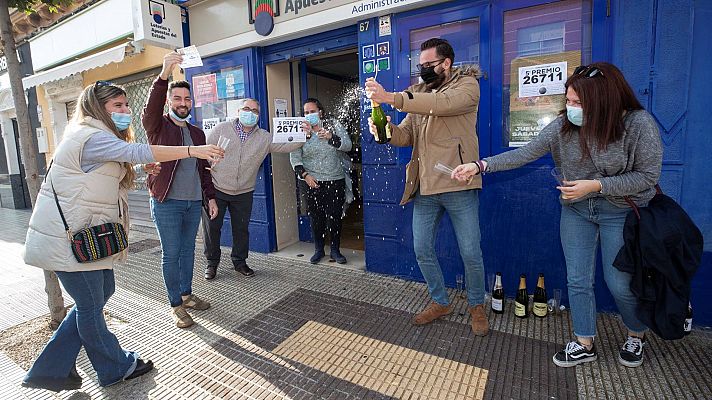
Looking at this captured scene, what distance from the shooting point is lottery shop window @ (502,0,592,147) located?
3119 millimetres

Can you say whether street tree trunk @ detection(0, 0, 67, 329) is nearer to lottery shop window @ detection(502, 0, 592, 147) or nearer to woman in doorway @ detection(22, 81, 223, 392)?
woman in doorway @ detection(22, 81, 223, 392)

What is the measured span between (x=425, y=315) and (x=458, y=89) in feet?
5.78

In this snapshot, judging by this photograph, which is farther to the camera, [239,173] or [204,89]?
[204,89]

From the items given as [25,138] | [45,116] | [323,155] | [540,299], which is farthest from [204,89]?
[45,116]

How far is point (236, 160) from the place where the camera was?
430 centimetres

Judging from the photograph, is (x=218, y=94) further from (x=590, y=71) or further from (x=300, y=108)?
(x=590, y=71)

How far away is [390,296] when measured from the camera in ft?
12.3

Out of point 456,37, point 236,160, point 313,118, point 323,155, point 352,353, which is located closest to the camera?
point 352,353

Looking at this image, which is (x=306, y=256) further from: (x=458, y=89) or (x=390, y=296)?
(x=458, y=89)

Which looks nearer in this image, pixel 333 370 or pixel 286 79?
pixel 333 370

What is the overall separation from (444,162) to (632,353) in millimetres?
1731

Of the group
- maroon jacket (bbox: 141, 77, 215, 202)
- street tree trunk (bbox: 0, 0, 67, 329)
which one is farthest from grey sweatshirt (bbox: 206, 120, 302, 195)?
street tree trunk (bbox: 0, 0, 67, 329)

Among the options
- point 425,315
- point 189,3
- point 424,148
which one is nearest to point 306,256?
point 425,315

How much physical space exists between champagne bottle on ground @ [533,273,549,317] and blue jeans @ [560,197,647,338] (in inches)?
23.6
